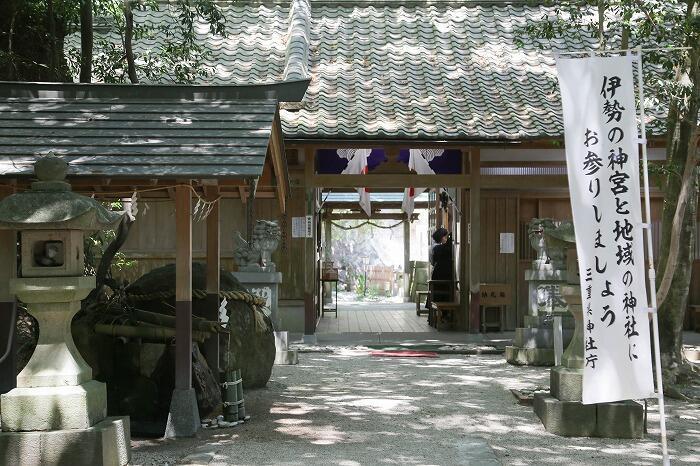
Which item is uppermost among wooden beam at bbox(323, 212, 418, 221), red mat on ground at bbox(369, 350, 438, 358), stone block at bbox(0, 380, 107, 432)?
wooden beam at bbox(323, 212, 418, 221)

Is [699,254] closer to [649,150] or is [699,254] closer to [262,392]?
[649,150]

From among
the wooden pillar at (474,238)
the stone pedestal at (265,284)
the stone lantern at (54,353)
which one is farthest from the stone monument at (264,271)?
the stone lantern at (54,353)

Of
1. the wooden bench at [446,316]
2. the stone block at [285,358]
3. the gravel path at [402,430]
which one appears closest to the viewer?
the gravel path at [402,430]

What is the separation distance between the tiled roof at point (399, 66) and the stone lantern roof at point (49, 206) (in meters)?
7.32

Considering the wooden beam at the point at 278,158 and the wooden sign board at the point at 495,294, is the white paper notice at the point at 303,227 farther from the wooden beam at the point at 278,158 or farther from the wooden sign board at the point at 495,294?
the wooden beam at the point at 278,158

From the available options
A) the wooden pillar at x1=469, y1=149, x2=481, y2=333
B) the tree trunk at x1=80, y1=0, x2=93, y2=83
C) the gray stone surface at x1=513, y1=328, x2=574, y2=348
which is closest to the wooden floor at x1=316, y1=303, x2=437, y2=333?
the wooden pillar at x1=469, y1=149, x2=481, y2=333

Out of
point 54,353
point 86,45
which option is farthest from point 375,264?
point 54,353

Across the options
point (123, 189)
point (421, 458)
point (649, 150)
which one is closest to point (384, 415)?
point (421, 458)

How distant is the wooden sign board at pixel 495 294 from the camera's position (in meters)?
14.7

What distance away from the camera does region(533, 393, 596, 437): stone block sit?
707cm

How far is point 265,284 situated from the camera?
38.1ft

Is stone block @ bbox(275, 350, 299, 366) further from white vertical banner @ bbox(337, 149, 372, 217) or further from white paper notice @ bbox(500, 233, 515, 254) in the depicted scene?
white paper notice @ bbox(500, 233, 515, 254)

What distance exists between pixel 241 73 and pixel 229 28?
95.3 inches

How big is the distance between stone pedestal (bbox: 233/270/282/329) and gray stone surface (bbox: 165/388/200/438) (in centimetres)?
454
